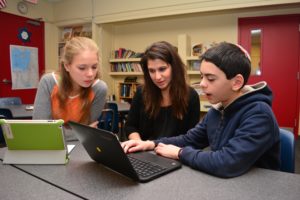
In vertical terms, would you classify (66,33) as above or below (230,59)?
above

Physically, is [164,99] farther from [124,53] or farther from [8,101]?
[124,53]

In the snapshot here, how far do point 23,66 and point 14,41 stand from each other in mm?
497

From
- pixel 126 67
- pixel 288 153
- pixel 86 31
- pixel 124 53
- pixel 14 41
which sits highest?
pixel 86 31

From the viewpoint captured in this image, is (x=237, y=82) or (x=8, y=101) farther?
(x=8, y=101)

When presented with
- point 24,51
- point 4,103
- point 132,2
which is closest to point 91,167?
point 4,103

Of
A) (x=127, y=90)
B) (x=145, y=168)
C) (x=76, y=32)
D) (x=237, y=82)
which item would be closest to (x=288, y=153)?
(x=237, y=82)

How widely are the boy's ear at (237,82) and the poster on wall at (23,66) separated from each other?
5.04 m

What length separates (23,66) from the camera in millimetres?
5285

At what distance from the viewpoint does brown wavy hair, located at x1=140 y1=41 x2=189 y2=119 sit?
1594mm

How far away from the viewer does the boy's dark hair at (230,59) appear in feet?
3.40

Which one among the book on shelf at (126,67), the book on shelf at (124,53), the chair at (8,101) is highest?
the book on shelf at (124,53)

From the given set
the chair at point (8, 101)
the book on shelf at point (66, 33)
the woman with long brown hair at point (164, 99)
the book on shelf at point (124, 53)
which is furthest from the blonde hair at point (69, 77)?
the book on shelf at point (66, 33)

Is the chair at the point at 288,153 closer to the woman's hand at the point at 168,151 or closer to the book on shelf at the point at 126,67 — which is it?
the woman's hand at the point at 168,151

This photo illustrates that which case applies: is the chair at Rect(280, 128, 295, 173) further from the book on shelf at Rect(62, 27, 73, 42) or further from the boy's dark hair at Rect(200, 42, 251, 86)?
the book on shelf at Rect(62, 27, 73, 42)
